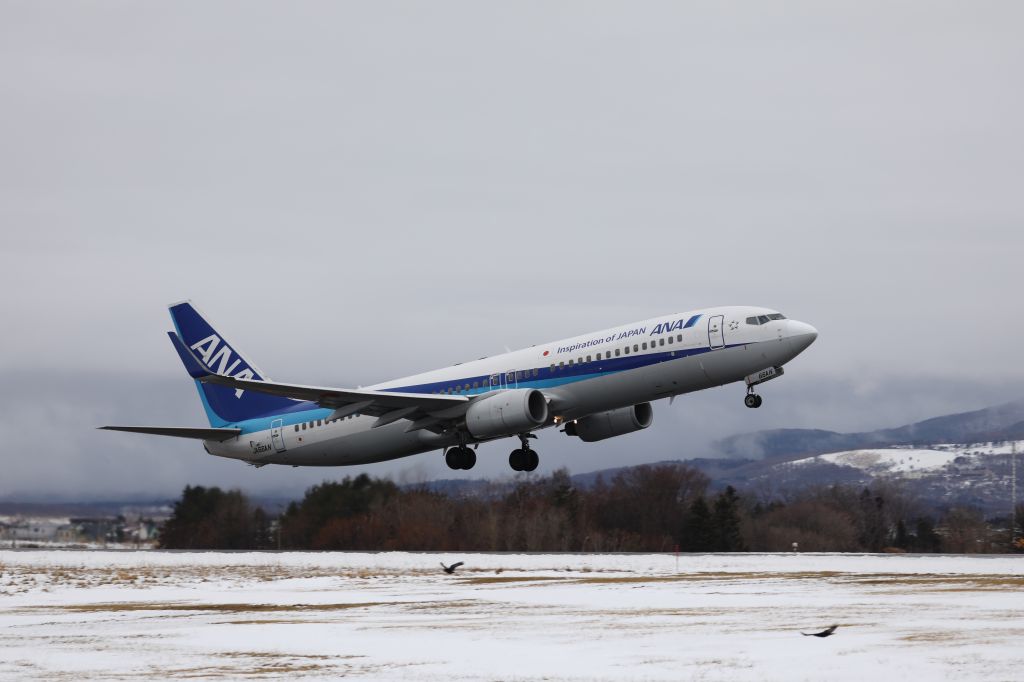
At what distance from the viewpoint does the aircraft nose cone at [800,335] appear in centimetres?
4528

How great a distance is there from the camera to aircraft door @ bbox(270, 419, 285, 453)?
60.1m

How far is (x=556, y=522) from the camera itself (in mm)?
98250

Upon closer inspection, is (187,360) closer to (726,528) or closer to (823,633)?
(823,633)

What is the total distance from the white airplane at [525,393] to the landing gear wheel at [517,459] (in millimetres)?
42

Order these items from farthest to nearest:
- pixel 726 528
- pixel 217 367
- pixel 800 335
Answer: pixel 726 528 → pixel 217 367 → pixel 800 335

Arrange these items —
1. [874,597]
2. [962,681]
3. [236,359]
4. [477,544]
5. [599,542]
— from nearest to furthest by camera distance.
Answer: [962,681], [874,597], [236,359], [477,544], [599,542]

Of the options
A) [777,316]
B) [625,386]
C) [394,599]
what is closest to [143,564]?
[394,599]

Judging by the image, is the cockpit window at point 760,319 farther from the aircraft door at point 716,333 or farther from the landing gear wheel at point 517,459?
the landing gear wheel at point 517,459

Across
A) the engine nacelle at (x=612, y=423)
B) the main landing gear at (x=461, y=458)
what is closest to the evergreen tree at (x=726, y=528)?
the engine nacelle at (x=612, y=423)

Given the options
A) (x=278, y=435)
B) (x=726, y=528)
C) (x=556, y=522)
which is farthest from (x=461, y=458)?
(x=726, y=528)

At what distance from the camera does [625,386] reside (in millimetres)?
47031

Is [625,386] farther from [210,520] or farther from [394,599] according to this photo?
[210,520]

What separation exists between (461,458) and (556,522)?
46.4 m

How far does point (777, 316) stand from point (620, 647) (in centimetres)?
1797
